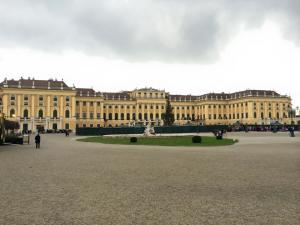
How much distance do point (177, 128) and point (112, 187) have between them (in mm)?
62318

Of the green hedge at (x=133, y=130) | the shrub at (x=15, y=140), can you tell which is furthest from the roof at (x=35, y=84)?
the shrub at (x=15, y=140)

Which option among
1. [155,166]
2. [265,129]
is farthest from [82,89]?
[155,166]

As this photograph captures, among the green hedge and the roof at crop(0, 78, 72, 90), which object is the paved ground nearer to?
the green hedge

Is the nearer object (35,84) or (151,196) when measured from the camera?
(151,196)

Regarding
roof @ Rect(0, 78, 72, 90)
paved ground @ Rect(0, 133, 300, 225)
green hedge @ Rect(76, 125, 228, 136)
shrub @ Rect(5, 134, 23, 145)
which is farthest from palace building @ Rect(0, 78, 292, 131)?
paved ground @ Rect(0, 133, 300, 225)

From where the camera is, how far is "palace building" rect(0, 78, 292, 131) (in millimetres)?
96688

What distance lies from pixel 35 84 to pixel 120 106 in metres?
34.9

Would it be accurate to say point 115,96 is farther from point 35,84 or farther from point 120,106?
point 35,84

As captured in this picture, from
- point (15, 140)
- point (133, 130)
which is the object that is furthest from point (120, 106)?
point (15, 140)

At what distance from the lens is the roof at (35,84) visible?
97.2 m

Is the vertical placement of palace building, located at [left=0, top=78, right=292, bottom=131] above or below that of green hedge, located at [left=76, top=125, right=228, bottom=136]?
above

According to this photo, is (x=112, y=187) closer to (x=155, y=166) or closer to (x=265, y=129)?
(x=155, y=166)

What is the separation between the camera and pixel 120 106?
12406 centimetres

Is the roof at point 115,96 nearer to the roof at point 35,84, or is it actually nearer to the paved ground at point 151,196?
the roof at point 35,84
